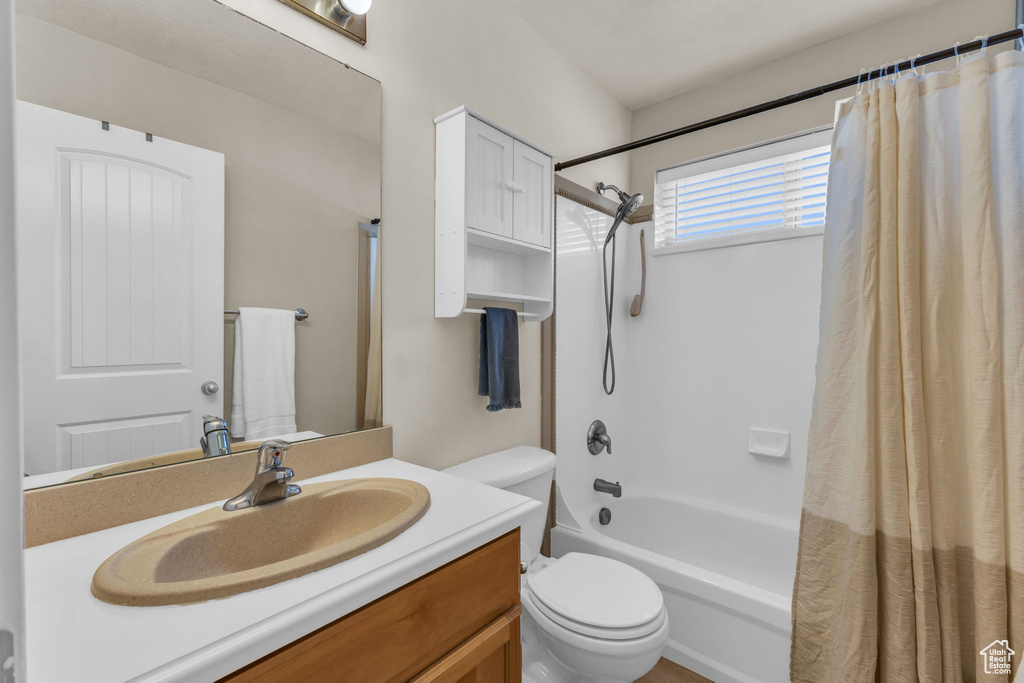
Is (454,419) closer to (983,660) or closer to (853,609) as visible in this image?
(853,609)

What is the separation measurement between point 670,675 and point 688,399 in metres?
1.25

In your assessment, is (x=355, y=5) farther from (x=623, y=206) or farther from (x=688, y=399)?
(x=688, y=399)

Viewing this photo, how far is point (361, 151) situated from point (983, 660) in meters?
2.08

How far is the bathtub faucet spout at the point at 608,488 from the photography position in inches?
87.4

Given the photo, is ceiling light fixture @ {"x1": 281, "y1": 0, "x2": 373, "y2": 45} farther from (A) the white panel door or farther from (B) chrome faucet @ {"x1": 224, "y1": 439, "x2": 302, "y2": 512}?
(B) chrome faucet @ {"x1": 224, "y1": 439, "x2": 302, "y2": 512}

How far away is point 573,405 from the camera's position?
2.22 metres

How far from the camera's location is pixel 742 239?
88.7 inches

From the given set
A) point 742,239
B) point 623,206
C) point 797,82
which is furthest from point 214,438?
point 797,82

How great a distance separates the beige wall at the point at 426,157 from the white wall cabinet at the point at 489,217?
0.06 meters

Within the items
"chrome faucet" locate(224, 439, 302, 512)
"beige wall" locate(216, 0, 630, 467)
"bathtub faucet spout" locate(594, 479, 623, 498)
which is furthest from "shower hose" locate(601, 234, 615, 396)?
"chrome faucet" locate(224, 439, 302, 512)

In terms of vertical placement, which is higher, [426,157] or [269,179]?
[426,157]

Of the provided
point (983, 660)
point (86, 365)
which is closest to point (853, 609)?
point (983, 660)

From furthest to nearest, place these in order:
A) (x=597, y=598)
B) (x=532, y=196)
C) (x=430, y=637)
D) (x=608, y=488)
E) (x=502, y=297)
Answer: (x=608, y=488)
(x=532, y=196)
(x=502, y=297)
(x=597, y=598)
(x=430, y=637)

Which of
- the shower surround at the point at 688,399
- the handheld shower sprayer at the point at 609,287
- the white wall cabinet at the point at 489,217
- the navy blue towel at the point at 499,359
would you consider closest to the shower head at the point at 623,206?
the handheld shower sprayer at the point at 609,287
